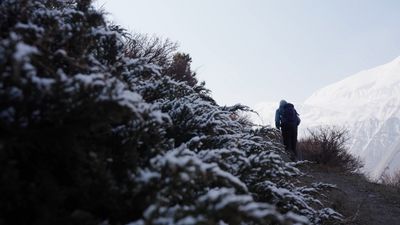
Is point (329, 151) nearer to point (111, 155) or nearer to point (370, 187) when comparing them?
point (370, 187)

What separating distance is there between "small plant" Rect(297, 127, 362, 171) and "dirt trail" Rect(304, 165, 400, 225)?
2032mm

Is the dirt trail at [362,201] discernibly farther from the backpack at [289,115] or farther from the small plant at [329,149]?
the small plant at [329,149]

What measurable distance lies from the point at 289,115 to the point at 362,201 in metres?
3.08

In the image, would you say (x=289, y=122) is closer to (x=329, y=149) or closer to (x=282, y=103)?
(x=282, y=103)

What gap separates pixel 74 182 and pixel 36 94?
49 cm

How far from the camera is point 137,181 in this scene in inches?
85.4

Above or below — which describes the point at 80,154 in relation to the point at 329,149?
below

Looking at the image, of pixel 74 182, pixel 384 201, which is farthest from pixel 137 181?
pixel 384 201

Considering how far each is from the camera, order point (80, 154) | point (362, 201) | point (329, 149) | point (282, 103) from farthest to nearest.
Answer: point (329, 149)
point (282, 103)
point (362, 201)
point (80, 154)

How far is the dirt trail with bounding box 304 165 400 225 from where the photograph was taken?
6.36 m

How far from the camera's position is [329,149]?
1307 cm

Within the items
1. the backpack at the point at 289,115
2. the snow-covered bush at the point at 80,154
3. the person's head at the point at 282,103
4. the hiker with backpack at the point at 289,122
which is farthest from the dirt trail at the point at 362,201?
the snow-covered bush at the point at 80,154

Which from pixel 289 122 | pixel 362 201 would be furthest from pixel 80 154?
pixel 289 122

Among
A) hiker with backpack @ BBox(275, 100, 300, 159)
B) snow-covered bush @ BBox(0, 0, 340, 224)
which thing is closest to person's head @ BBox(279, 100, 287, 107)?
hiker with backpack @ BBox(275, 100, 300, 159)
